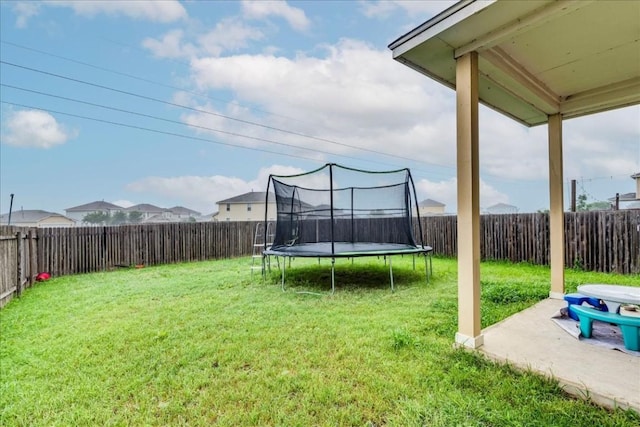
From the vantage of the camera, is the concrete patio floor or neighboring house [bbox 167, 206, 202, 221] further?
neighboring house [bbox 167, 206, 202, 221]

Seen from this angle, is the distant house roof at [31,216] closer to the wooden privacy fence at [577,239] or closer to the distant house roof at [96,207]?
the distant house roof at [96,207]

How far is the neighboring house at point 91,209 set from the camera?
94.2 ft

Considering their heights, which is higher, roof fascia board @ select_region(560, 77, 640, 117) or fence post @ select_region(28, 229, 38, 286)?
roof fascia board @ select_region(560, 77, 640, 117)

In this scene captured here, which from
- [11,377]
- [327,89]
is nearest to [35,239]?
Answer: [11,377]

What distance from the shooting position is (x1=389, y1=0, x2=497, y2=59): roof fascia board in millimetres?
1888

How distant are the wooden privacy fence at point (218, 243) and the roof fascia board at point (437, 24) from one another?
4.15m

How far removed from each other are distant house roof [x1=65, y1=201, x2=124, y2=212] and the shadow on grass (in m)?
29.3

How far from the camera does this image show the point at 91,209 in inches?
1172

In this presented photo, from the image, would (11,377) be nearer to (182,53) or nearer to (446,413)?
(446,413)

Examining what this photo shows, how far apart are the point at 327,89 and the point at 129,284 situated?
17047mm

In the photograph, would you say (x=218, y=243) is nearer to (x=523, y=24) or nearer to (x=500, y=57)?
(x=500, y=57)

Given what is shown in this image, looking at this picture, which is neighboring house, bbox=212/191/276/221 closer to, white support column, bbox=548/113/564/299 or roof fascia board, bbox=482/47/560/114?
white support column, bbox=548/113/564/299

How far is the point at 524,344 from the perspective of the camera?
2252 millimetres

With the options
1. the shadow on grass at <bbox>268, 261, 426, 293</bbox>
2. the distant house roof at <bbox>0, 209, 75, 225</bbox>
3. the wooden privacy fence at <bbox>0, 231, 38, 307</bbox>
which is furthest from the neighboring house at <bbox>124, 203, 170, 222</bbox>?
the shadow on grass at <bbox>268, 261, 426, 293</bbox>
